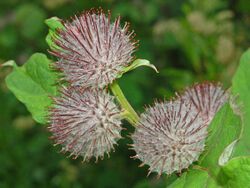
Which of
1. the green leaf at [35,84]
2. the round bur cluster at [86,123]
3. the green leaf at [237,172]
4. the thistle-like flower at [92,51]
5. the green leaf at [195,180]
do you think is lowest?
the green leaf at [195,180]

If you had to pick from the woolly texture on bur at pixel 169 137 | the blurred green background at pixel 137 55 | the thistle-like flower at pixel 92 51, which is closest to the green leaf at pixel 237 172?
the woolly texture on bur at pixel 169 137

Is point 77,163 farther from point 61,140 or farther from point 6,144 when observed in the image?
point 61,140

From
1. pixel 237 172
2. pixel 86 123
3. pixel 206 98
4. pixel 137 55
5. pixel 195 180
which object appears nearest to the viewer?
pixel 237 172

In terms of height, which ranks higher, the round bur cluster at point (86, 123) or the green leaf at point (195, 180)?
the round bur cluster at point (86, 123)

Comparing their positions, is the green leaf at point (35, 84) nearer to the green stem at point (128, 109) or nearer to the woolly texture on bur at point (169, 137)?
the green stem at point (128, 109)

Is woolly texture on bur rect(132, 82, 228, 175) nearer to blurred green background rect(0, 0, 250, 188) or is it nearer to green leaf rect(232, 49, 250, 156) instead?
green leaf rect(232, 49, 250, 156)

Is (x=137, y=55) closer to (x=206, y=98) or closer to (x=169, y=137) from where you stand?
(x=206, y=98)

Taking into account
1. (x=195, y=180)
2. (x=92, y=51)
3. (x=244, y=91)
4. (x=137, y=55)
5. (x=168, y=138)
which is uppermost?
(x=92, y=51)

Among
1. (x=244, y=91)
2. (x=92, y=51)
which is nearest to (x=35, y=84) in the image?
(x=92, y=51)
